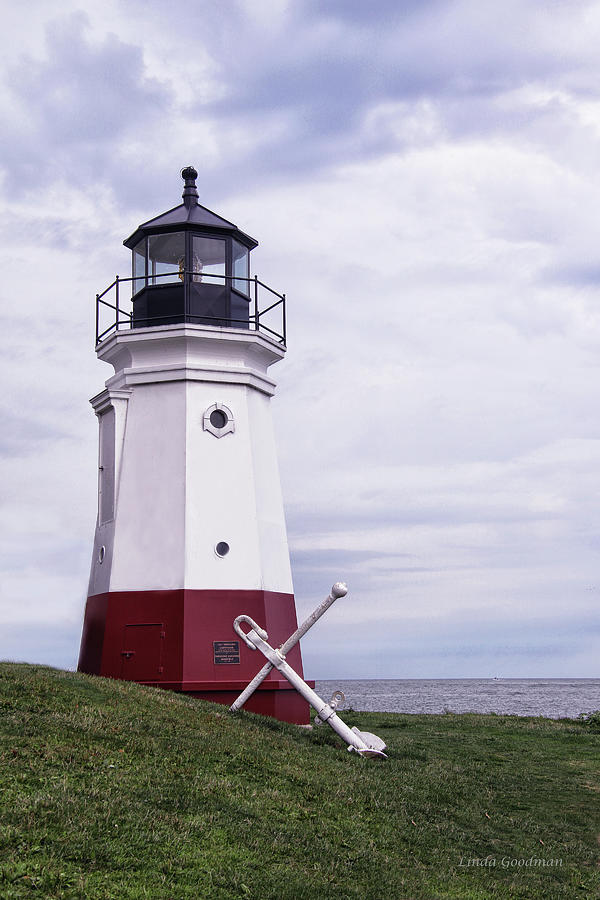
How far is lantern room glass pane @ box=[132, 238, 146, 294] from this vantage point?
17719mm

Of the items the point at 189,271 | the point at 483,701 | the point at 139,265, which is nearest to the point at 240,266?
the point at 189,271

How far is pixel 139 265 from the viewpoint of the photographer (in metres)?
17.9

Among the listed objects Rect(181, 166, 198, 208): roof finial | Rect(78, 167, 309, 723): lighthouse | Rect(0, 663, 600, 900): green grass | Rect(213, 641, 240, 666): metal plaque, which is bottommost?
Rect(0, 663, 600, 900): green grass

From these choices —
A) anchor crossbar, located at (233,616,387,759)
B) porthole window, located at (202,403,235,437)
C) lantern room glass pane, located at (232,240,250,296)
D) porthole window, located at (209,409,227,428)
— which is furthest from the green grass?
lantern room glass pane, located at (232,240,250,296)

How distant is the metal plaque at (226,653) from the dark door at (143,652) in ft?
2.97

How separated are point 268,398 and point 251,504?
2376mm

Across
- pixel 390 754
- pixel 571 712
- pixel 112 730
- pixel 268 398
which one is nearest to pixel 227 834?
pixel 112 730

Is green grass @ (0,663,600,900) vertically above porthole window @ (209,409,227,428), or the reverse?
porthole window @ (209,409,227,428)

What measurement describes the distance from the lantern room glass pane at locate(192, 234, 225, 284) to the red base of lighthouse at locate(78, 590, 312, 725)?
18.8 ft

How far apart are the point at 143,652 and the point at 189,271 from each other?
6.71m

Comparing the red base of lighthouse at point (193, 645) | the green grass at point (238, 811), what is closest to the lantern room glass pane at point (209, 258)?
the red base of lighthouse at point (193, 645)

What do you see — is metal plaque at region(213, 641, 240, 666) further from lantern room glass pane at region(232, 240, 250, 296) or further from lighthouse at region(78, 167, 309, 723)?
lantern room glass pane at region(232, 240, 250, 296)

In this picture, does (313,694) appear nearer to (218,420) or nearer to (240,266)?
(218,420)

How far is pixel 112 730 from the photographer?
1027cm
